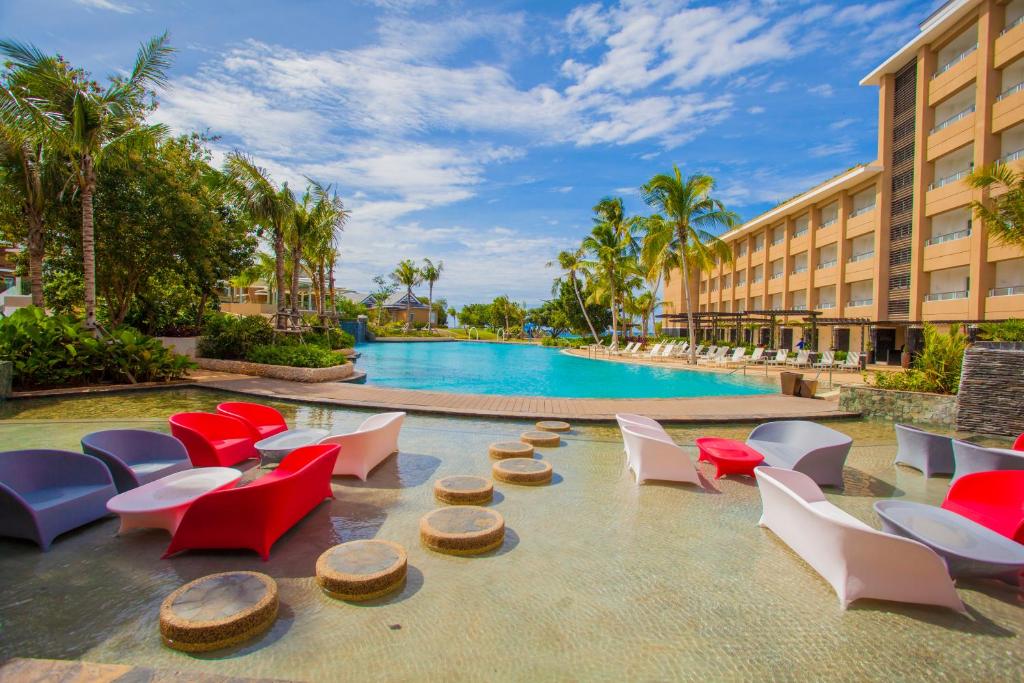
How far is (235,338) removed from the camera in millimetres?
16766

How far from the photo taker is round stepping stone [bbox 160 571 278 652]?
2.63m

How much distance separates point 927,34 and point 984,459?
28908 mm

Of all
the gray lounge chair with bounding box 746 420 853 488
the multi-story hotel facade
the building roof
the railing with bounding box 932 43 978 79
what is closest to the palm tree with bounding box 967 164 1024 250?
the gray lounge chair with bounding box 746 420 853 488

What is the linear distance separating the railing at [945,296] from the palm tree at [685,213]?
1041 cm

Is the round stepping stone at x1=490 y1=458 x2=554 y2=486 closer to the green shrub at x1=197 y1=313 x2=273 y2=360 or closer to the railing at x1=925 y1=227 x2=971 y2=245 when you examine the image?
the green shrub at x1=197 y1=313 x2=273 y2=360

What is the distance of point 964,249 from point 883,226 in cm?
554

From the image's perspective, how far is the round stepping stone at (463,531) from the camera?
152 inches

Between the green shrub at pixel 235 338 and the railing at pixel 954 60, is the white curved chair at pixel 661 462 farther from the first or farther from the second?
the railing at pixel 954 60

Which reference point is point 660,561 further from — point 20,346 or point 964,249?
point 964,249

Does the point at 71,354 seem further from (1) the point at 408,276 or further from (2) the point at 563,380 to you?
(1) the point at 408,276

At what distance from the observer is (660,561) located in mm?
3807

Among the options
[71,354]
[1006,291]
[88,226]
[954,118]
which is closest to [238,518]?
[71,354]

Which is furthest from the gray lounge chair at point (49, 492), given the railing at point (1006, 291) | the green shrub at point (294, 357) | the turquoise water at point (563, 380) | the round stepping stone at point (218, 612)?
the railing at point (1006, 291)

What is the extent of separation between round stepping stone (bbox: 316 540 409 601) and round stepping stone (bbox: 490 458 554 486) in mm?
2225
